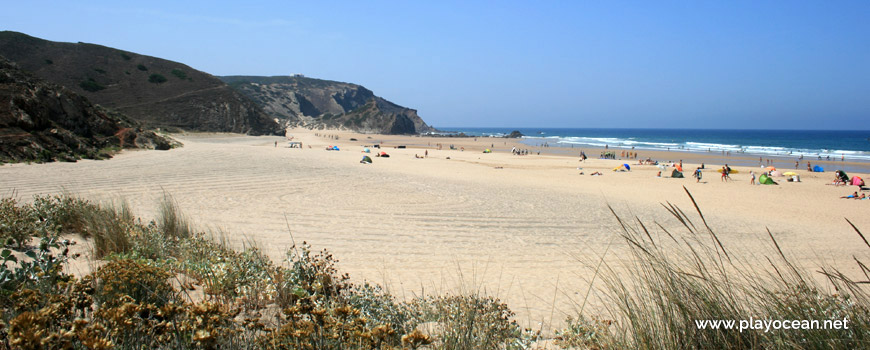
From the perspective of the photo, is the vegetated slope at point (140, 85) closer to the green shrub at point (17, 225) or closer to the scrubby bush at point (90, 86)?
the scrubby bush at point (90, 86)

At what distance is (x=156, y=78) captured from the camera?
2069 inches

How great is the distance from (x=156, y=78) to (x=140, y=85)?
2708mm

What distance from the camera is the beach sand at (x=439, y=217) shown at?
6.04 m

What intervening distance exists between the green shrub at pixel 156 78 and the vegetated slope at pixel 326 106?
46.6 meters

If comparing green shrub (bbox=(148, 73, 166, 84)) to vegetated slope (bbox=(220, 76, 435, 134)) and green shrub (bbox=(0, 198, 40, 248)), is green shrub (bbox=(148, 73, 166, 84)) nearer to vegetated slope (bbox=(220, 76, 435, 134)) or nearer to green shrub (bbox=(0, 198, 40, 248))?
vegetated slope (bbox=(220, 76, 435, 134))

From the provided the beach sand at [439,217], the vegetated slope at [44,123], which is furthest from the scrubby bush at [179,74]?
the beach sand at [439,217]

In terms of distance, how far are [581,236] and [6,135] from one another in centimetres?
1639

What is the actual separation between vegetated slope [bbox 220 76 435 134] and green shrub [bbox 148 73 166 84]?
46.6 metres

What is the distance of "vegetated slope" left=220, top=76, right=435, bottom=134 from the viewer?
101 m

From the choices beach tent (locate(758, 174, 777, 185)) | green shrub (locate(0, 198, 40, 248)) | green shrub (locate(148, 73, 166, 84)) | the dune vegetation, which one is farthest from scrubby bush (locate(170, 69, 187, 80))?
the dune vegetation

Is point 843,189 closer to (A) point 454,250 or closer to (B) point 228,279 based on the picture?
(A) point 454,250

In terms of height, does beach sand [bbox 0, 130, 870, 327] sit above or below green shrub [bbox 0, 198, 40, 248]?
below

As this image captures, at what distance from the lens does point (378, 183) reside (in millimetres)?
14359

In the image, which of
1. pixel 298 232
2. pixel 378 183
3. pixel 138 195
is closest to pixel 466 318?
pixel 298 232
